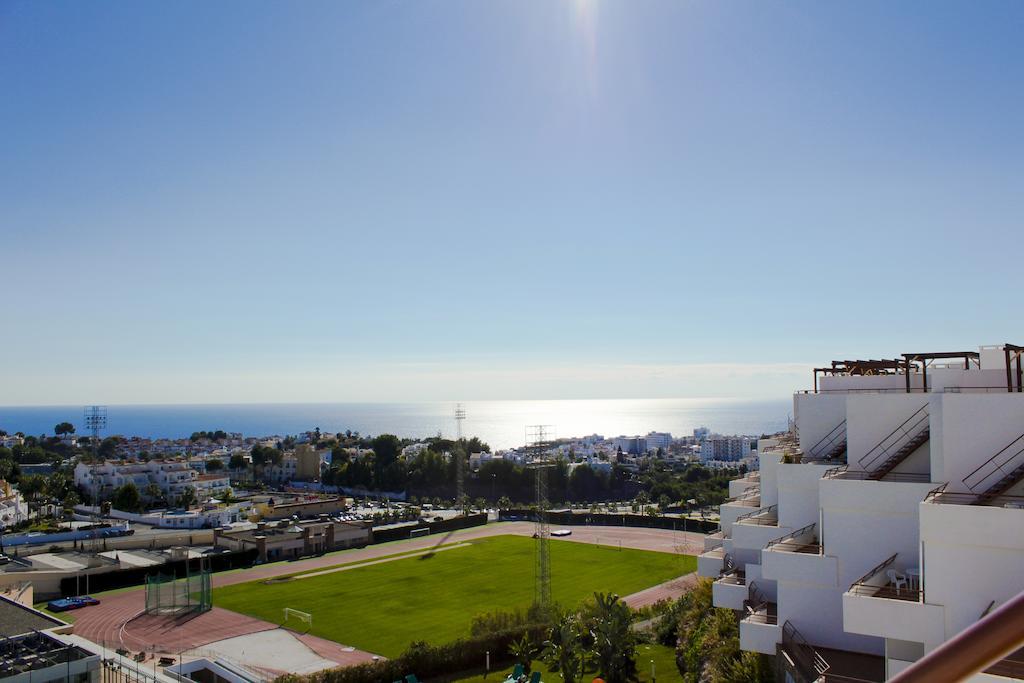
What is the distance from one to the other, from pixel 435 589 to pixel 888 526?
2713 centimetres

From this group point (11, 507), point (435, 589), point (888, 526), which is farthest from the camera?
point (11, 507)

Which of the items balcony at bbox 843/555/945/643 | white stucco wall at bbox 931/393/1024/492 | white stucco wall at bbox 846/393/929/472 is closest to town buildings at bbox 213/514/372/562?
white stucco wall at bbox 846/393/929/472

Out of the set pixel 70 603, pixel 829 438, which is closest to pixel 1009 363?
pixel 829 438

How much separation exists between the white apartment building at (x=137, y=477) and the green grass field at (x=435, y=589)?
111ft

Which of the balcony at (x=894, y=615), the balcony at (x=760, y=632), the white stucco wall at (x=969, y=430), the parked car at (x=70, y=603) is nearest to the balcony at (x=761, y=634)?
the balcony at (x=760, y=632)

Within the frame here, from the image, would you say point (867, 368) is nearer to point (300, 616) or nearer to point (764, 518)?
point (764, 518)

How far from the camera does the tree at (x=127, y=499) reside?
5728 cm

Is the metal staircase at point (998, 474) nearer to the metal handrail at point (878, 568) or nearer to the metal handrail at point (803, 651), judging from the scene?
the metal handrail at point (878, 568)

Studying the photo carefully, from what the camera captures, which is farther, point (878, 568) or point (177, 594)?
point (177, 594)

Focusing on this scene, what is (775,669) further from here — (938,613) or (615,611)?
(615,611)

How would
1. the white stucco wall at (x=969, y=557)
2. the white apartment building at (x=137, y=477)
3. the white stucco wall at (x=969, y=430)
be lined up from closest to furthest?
the white stucco wall at (x=969, y=557)
the white stucco wall at (x=969, y=430)
the white apartment building at (x=137, y=477)

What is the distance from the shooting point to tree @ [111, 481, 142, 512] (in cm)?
5728

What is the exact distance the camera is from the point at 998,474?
11133 mm

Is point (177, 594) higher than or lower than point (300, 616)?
higher
